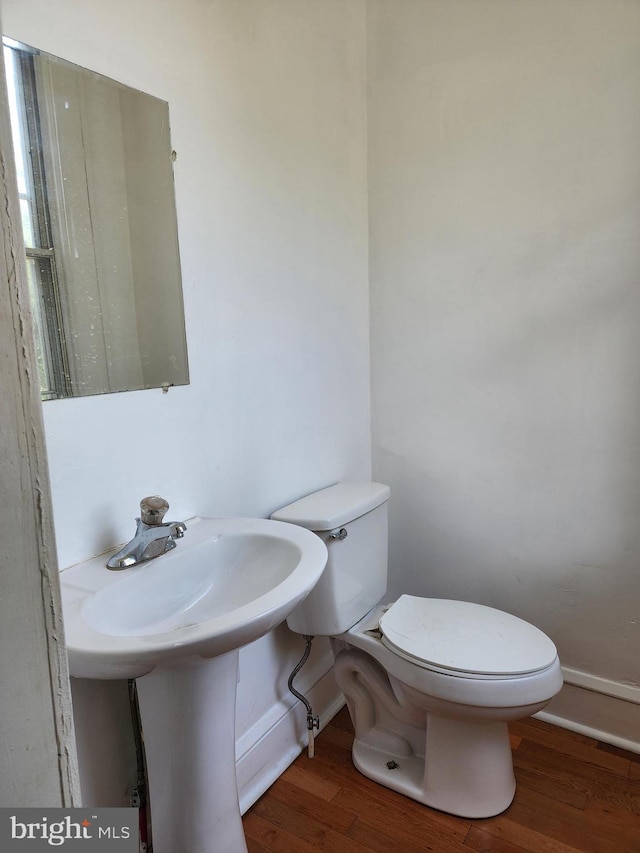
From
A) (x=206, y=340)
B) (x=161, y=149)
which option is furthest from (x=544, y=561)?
(x=161, y=149)

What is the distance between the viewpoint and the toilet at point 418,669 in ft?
4.22

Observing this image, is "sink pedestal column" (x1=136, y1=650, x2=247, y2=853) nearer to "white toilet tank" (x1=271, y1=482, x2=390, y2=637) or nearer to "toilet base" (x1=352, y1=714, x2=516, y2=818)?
"white toilet tank" (x1=271, y1=482, x2=390, y2=637)

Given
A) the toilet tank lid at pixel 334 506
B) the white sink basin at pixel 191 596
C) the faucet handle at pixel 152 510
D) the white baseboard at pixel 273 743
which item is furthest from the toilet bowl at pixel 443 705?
the faucet handle at pixel 152 510

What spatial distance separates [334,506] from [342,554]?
5.3 inches

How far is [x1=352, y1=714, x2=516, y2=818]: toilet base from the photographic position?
4.50 ft

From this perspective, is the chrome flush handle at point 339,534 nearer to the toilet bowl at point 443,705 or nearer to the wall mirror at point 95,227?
the toilet bowl at point 443,705

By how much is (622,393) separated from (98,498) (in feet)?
4.58

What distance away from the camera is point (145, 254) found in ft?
3.77

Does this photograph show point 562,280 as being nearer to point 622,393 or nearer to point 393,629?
point 622,393

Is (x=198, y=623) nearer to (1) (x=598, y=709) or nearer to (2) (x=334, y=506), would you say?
(2) (x=334, y=506)

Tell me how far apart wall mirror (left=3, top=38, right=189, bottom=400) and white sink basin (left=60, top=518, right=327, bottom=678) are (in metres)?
0.36

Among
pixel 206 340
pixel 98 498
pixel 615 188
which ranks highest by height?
pixel 615 188

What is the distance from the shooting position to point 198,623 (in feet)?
3.27

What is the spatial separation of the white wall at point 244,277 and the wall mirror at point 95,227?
0.13 ft
